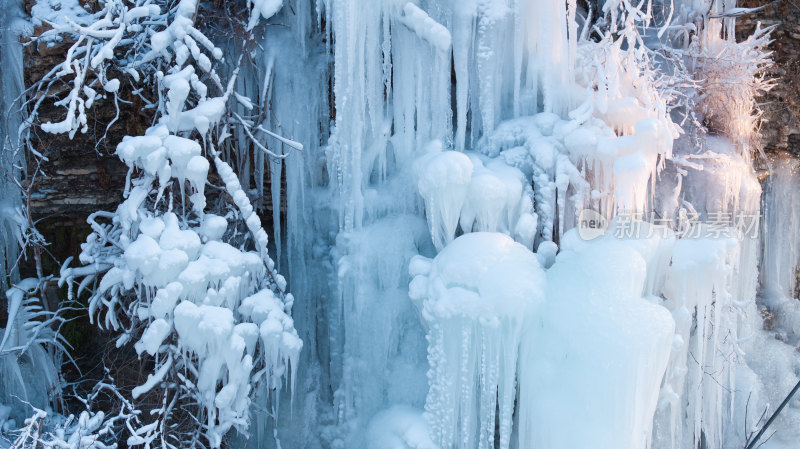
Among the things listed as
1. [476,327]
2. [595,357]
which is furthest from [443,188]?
[595,357]

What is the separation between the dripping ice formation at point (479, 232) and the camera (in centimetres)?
425

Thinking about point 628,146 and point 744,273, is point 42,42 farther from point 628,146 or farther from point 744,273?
point 744,273

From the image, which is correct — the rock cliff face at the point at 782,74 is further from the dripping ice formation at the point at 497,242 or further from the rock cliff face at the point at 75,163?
the rock cliff face at the point at 75,163

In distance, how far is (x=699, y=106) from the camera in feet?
19.7

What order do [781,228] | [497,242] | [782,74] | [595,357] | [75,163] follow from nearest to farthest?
[595,357], [497,242], [75,163], [782,74], [781,228]

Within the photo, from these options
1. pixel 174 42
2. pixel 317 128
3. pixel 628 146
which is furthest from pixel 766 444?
pixel 174 42

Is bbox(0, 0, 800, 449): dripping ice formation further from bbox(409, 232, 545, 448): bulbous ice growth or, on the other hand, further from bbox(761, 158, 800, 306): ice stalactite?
bbox(761, 158, 800, 306): ice stalactite

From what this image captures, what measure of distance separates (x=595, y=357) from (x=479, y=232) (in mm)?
1061

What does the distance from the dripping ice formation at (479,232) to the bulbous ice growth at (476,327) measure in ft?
0.04

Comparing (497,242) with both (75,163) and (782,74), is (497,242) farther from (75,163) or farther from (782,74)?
(782,74)

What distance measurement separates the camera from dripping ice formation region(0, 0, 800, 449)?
425 cm

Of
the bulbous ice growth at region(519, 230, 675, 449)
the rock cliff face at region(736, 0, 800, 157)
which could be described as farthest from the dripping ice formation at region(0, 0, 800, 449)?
the rock cliff face at region(736, 0, 800, 157)

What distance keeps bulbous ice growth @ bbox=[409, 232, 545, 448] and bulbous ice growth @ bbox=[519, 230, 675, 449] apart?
12 cm

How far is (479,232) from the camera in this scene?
4602 millimetres
